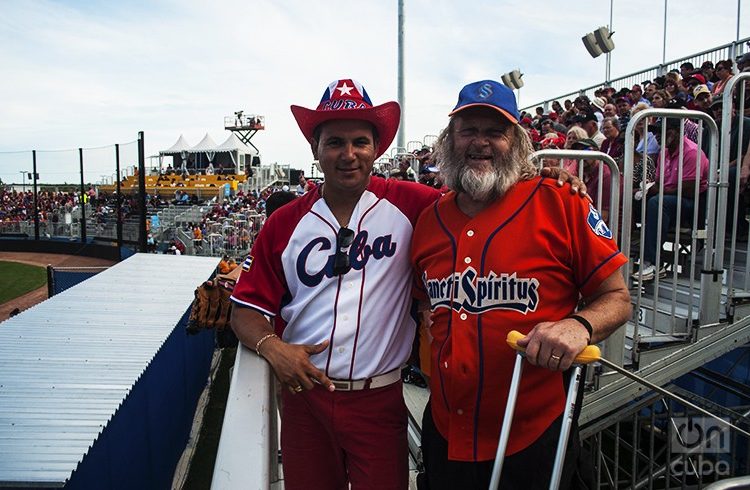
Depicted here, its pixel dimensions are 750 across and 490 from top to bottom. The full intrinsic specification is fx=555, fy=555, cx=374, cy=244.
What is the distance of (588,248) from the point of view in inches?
72.6

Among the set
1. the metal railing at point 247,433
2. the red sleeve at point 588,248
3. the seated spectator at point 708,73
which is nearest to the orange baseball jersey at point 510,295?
the red sleeve at point 588,248

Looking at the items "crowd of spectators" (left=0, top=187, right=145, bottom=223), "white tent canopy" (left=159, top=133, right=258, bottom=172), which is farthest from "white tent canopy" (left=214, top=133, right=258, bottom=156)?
"crowd of spectators" (left=0, top=187, right=145, bottom=223)

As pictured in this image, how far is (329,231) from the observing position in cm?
224

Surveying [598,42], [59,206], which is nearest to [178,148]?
[59,206]

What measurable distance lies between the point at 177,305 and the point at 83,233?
19.8m

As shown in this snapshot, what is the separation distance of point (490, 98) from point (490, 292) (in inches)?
27.3

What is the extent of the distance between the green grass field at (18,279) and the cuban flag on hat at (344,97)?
20.1m

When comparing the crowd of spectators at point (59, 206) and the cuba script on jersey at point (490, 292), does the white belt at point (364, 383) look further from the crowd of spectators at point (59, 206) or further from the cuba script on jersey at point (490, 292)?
the crowd of spectators at point (59, 206)

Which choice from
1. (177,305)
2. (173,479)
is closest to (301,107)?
(173,479)

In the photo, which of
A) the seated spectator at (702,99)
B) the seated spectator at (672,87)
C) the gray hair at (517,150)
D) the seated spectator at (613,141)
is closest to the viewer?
the gray hair at (517,150)

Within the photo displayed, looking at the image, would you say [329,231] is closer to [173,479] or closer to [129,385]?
[129,385]

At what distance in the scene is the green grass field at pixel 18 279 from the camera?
19484 millimetres

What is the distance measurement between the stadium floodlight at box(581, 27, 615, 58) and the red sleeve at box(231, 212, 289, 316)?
14.3 meters

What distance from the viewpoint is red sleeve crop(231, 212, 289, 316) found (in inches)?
87.5
